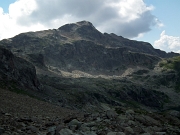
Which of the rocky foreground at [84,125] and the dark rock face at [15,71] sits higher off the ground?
the dark rock face at [15,71]

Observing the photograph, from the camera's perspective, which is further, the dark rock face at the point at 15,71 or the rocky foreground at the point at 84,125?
the dark rock face at the point at 15,71

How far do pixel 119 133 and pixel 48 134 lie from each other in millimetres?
6503

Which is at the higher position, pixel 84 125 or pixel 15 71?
pixel 15 71

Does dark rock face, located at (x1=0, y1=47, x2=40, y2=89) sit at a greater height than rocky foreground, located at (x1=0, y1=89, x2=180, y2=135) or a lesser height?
greater

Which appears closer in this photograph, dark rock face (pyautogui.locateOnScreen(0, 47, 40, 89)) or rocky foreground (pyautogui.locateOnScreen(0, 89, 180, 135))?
rocky foreground (pyautogui.locateOnScreen(0, 89, 180, 135))

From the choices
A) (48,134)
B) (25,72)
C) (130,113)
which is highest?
(25,72)

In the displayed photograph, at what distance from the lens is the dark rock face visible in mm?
90213

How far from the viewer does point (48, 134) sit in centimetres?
2081

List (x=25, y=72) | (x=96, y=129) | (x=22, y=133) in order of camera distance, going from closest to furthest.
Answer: (x=22, y=133) → (x=96, y=129) → (x=25, y=72)

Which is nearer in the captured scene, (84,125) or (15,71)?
(84,125)

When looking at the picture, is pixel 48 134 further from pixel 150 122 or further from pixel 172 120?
pixel 172 120

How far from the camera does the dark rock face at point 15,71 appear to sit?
296 feet

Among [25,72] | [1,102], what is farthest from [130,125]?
[25,72]

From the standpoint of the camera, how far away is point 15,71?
4126 inches
